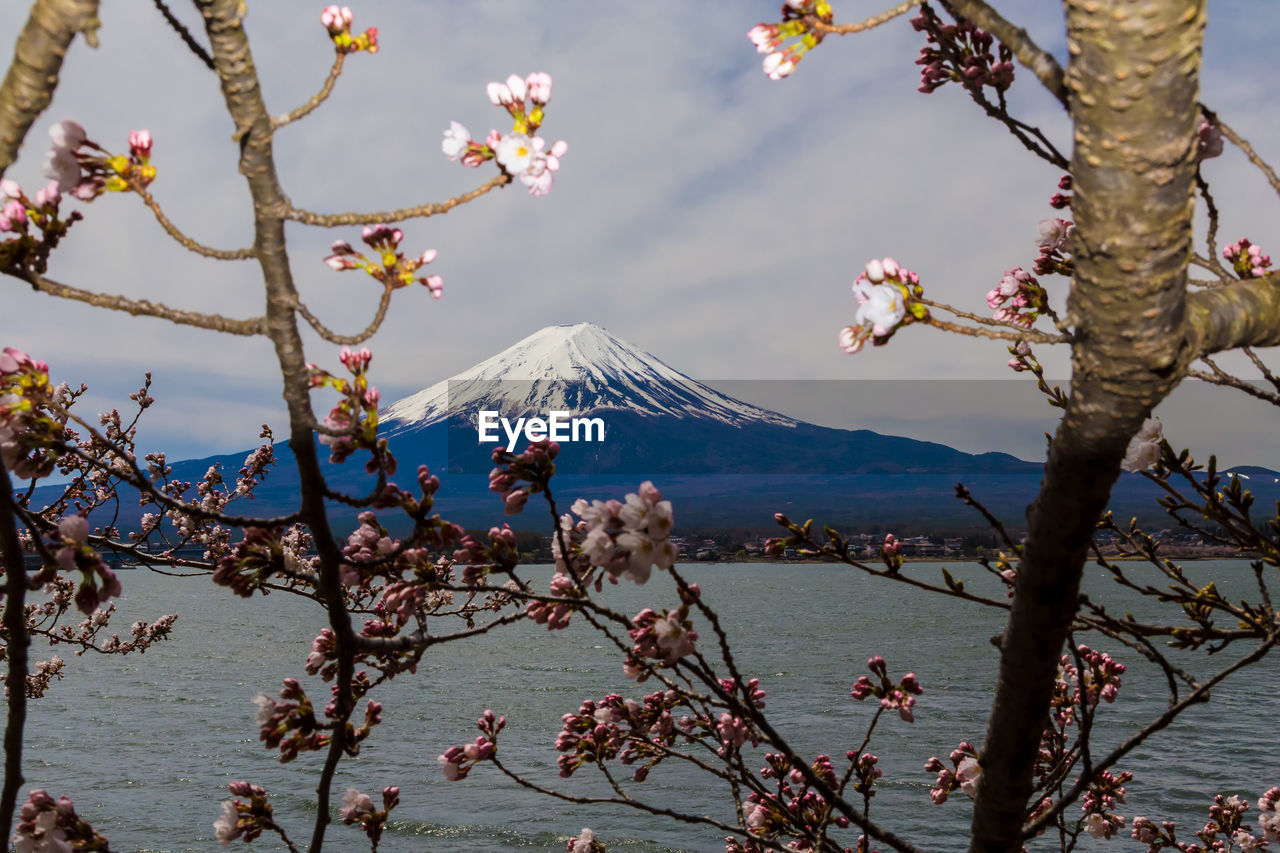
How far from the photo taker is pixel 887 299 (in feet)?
5.05

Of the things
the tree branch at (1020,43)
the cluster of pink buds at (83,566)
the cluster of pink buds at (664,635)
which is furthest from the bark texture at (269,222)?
the tree branch at (1020,43)

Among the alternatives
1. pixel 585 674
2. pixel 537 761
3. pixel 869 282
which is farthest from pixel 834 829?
pixel 585 674

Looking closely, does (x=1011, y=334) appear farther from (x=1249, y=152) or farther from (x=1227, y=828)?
(x=1227, y=828)

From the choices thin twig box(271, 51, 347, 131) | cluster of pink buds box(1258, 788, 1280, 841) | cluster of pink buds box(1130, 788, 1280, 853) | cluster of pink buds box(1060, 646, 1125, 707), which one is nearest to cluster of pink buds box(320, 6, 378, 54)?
thin twig box(271, 51, 347, 131)

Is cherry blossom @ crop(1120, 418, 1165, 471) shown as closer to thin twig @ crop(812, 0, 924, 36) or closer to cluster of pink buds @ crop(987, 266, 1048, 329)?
cluster of pink buds @ crop(987, 266, 1048, 329)

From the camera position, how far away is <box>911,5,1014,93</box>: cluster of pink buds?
2334mm

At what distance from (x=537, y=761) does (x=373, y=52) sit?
2531cm

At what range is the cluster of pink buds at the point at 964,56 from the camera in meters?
2.33

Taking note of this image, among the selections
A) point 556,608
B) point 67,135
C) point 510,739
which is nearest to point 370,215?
point 67,135

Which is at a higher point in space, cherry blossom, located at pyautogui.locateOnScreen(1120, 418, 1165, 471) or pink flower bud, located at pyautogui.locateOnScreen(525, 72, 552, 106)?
pink flower bud, located at pyautogui.locateOnScreen(525, 72, 552, 106)

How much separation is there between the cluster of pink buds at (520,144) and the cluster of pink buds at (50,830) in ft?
5.70

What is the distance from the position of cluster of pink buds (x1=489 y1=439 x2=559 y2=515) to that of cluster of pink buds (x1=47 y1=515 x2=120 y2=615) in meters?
0.77

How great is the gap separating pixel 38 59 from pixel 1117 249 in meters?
1.64

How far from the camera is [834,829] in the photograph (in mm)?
10016
